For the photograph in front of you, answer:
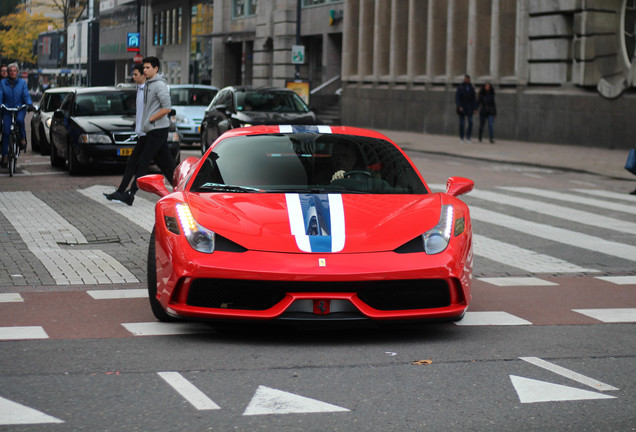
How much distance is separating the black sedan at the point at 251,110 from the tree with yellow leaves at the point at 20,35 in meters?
102

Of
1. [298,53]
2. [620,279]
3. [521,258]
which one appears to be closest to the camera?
[620,279]

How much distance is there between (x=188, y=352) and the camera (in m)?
5.81

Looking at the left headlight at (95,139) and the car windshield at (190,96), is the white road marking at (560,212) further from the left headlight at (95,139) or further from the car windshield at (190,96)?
the car windshield at (190,96)

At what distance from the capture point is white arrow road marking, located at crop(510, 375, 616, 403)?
4969 millimetres

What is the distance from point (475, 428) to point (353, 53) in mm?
39775

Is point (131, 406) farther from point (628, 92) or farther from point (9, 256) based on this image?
point (628, 92)

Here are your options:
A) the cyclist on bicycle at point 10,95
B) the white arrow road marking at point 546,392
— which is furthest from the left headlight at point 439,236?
the cyclist on bicycle at point 10,95

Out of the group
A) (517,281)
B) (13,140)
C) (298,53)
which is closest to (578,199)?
(517,281)

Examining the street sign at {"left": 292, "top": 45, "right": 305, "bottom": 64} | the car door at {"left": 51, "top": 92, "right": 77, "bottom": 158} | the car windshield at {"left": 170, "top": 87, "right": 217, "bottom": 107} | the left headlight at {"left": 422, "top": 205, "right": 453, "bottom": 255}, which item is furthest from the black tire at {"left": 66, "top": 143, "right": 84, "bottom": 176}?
the street sign at {"left": 292, "top": 45, "right": 305, "bottom": 64}

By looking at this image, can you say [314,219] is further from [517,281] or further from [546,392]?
[517,281]

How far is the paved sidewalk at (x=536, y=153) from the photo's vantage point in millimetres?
22281

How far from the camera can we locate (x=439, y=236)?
20.6 ft

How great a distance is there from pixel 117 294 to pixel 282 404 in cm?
311

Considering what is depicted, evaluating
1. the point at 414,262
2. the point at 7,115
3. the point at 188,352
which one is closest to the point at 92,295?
the point at 188,352
